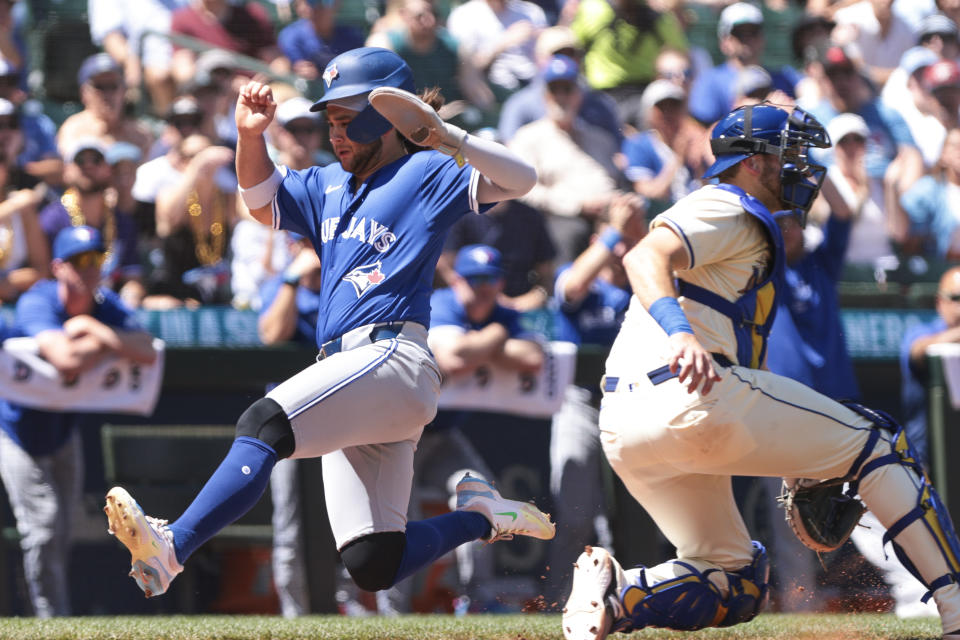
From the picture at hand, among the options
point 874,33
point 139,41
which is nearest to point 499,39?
point 139,41

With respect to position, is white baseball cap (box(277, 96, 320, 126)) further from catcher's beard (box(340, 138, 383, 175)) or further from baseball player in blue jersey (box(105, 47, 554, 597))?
catcher's beard (box(340, 138, 383, 175))

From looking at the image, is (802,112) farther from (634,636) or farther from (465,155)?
(634,636)

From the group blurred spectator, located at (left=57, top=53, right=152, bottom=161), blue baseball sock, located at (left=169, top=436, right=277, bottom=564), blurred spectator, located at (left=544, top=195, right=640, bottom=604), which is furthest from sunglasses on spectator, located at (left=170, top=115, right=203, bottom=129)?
blue baseball sock, located at (left=169, top=436, right=277, bottom=564)

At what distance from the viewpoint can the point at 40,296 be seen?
24.1ft

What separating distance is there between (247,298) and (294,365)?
89 cm

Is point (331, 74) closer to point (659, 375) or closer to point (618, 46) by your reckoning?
point (659, 375)

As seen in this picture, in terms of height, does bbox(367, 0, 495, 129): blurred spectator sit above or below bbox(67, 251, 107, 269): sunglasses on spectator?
above

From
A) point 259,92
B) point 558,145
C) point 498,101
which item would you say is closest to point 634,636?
point 259,92

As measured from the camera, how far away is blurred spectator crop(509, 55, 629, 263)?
866 centimetres

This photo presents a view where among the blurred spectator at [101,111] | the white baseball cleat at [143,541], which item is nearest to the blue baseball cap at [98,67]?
the blurred spectator at [101,111]

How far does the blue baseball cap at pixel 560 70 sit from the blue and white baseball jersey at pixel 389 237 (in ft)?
14.7

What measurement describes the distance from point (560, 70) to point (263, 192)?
15.3 feet

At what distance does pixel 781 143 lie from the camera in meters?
4.73

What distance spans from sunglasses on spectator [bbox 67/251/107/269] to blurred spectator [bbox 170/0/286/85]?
250 centimetres
